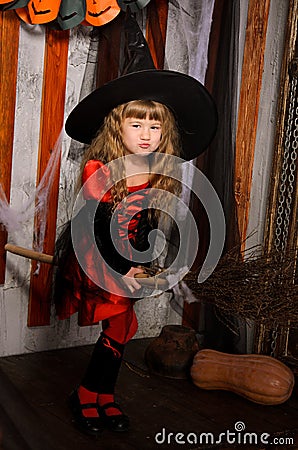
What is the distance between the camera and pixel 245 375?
107 inches

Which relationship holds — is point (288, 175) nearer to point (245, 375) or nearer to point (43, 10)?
point (245, 375)

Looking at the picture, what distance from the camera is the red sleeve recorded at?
90.1 inches

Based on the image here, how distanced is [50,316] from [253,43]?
1.69 m

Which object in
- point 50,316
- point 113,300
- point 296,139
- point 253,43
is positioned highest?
point 253,43

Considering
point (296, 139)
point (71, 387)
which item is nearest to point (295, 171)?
point (296, 139)

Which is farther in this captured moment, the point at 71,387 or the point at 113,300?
the point at 71,387

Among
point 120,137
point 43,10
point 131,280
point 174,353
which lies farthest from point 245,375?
point 43,10

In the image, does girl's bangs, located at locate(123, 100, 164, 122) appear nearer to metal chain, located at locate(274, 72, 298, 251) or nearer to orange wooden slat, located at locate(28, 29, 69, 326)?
orange wooden slat, located at locate(28, 29, 69, 326)

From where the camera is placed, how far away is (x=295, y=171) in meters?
3.09

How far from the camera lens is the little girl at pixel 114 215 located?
2305mm

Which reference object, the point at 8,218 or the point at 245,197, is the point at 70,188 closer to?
the point at 8,218

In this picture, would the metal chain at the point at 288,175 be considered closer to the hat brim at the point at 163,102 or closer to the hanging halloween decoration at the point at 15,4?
the hat brim at the point at 163,102

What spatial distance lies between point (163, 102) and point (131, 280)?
668 millimetres

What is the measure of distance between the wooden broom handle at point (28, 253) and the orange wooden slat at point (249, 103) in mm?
1124
